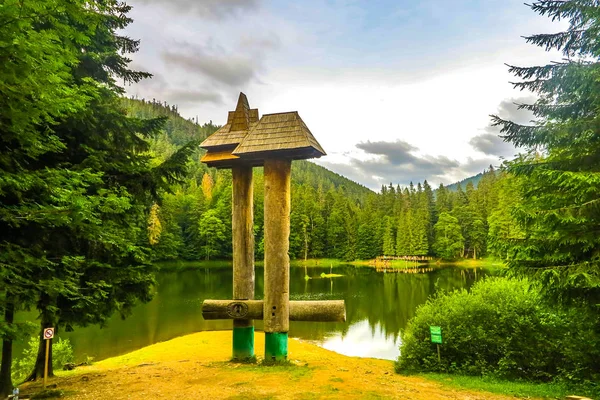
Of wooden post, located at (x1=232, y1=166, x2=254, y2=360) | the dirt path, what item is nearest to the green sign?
the dirt path

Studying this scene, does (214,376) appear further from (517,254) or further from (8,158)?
(517,254)

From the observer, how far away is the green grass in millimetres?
7600

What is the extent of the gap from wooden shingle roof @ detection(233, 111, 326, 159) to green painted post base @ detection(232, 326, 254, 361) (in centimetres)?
456

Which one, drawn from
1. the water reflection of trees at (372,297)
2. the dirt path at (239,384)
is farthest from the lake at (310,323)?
the dirt path at (239,384)

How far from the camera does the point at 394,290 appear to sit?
123 feet

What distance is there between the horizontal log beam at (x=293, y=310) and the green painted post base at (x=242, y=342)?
0.57 metres

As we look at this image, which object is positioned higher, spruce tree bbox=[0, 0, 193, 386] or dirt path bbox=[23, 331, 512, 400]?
spruce tree bbox=[0, 0, 193, 386]

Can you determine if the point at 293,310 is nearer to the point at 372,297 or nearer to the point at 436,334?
the point at 436,334

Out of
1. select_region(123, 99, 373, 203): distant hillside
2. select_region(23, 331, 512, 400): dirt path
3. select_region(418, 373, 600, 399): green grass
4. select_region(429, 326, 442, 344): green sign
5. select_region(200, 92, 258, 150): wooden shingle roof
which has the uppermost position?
select_region(123, 99, 373, 203): distant hillside

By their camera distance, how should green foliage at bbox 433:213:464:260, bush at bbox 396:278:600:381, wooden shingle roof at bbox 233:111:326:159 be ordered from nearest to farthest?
bush at bbox 396:278:600:381 < wooden shingle roof at bbox 233:111:326:159 < green foliage at bbox 433:213:464:260

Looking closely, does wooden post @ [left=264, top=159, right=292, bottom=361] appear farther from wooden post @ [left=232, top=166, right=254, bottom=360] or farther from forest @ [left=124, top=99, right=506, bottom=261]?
forest @ [left=124, top=99, right=506, bottom=261]

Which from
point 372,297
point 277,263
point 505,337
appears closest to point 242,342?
point 277,263

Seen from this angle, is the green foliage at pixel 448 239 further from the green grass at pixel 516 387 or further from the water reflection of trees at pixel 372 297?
the green grass at pixel 516 387

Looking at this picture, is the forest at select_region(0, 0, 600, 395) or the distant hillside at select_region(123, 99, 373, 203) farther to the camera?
the distant hillside at select_region(123, 99, 373, 203)
